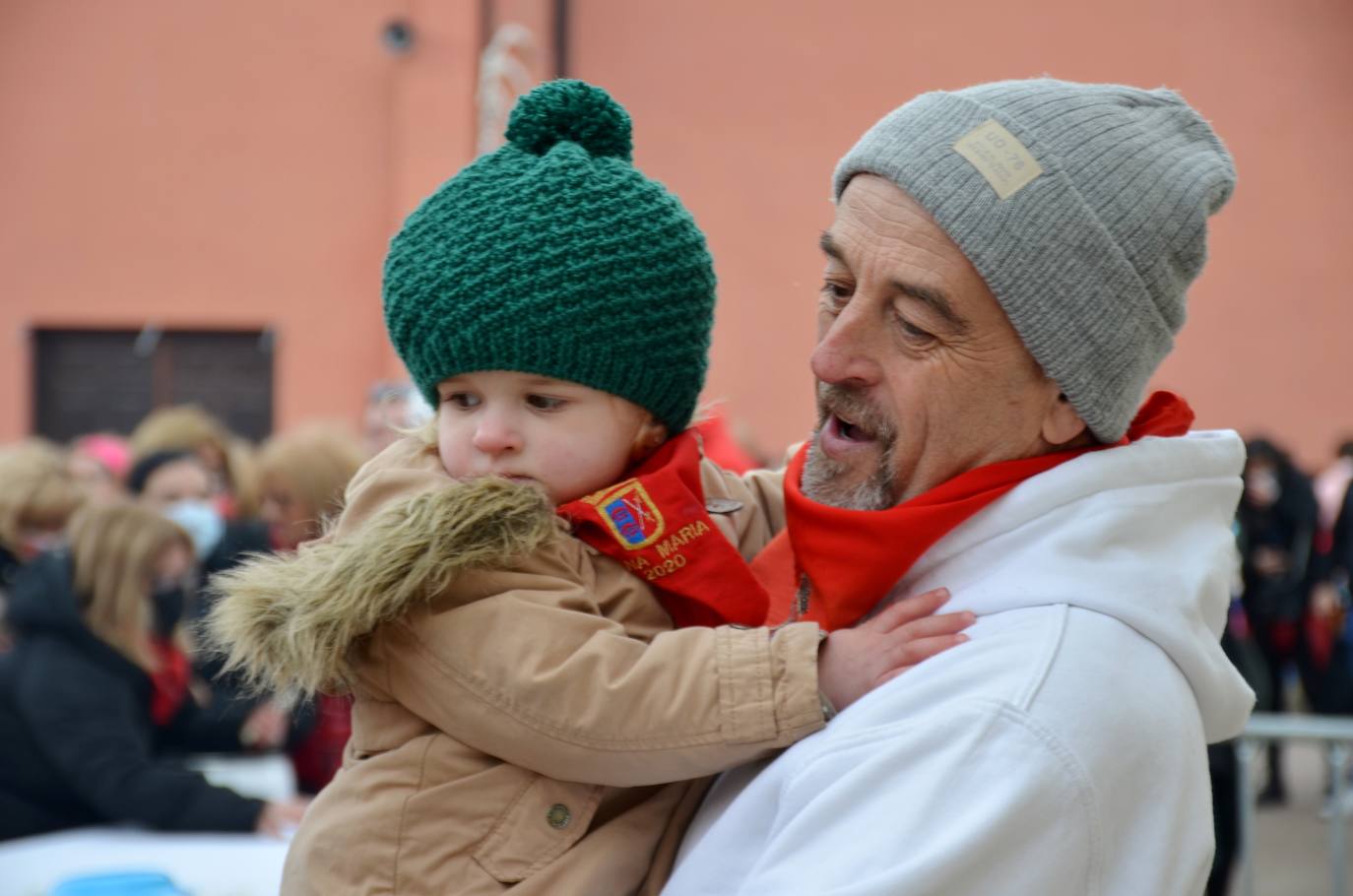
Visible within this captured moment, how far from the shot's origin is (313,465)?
5562 millimetres

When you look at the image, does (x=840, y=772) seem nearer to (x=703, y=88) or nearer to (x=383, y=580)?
(x=383, y=580)

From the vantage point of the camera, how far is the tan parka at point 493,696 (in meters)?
1.62

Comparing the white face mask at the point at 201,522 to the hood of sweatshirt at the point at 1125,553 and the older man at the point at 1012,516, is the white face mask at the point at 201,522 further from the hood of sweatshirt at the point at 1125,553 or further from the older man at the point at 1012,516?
the hood of sweatshirt at the point at 1125,553

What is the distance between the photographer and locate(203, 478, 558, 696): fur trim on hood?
1644 mm

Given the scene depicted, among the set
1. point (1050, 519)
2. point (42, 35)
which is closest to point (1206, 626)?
point (1050, 519)

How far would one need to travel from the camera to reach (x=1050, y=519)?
1681 millimetres

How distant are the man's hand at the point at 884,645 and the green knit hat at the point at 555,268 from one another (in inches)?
18.6

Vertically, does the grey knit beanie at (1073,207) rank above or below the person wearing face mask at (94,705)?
above

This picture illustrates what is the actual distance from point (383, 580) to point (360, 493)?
22 centimetres

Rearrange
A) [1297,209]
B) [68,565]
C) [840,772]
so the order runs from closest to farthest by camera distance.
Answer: [840,772]
[68,565]
[1297,209]

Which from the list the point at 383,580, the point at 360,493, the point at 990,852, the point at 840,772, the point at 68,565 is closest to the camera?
the point at 990,852

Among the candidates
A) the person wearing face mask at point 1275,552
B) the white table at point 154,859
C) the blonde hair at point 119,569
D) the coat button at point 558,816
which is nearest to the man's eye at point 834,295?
the coat button at point 558,816

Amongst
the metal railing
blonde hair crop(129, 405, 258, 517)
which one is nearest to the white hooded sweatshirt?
the metal railing

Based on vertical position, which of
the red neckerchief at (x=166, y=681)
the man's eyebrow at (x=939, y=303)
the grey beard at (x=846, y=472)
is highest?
the man's eyebrow at (x=939, y=303)
